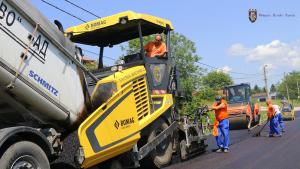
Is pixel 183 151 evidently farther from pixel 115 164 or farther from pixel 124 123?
pixel 124 123

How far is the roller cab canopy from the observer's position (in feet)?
26.1

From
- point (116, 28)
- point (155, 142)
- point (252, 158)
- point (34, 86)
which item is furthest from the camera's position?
point (252, 158)

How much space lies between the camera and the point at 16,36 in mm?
5141

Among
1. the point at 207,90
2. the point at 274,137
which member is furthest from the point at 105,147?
the point at 207,90

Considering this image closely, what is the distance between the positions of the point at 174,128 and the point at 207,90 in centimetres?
2468

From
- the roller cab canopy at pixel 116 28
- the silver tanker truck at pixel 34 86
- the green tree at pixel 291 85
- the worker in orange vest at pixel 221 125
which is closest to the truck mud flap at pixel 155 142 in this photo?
the silver tanker truck at pixel 34 86

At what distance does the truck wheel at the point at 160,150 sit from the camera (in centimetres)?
823

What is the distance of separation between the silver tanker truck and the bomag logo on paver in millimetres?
562

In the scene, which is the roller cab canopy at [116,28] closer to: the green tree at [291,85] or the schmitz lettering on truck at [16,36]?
the schmitz lettering on truck at [16,36]

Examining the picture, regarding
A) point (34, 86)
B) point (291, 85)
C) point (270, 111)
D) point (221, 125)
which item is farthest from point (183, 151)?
point (291, 85)

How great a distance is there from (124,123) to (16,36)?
93.6 inches

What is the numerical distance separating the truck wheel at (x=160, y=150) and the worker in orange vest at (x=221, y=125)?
254cm

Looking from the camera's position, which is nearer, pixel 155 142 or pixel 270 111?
pixel 155 142

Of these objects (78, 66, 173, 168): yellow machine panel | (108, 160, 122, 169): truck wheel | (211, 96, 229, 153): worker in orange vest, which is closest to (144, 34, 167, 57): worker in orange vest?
(78, 66, 173, 168): yellow machine panel
